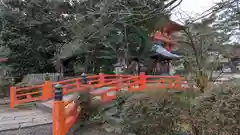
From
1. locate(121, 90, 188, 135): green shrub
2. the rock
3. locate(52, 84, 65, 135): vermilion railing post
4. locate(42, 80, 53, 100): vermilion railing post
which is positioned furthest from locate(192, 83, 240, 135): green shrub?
locate(42, 80, 53, 100): vermilion railing post

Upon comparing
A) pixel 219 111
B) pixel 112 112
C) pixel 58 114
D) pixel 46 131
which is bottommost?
pixel 46 131

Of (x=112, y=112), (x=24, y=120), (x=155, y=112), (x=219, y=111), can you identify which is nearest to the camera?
(x=219, y=111)

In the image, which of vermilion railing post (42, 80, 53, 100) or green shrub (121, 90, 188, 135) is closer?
green shrub (121, 90, 188, 135)

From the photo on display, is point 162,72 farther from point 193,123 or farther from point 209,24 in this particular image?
point 193,123

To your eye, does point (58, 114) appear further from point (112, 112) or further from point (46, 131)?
point (112, 112)

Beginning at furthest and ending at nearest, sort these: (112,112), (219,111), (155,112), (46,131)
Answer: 1. (112,112)
2. (46,131)
3. (155,112)
4. (219,111)

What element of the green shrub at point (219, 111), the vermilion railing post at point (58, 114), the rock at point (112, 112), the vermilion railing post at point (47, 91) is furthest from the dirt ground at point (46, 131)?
the vermilion railing post at point (47, 91)

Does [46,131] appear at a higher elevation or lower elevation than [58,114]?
lower

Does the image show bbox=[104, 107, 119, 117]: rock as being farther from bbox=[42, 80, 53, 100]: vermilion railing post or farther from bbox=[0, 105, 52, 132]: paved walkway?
bbox=[42, 80, 53, 100]: vermilion railing post

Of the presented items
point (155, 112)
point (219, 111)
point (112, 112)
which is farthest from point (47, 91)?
point (219, 111)

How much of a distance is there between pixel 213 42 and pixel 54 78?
916 cm

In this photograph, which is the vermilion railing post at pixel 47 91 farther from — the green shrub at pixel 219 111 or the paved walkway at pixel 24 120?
the green shrub at pixel 219 111

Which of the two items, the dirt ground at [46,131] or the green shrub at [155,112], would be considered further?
the dirt ground at [46,131]

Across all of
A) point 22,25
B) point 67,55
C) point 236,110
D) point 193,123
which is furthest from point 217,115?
point 22,25
